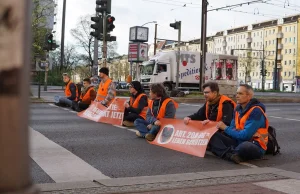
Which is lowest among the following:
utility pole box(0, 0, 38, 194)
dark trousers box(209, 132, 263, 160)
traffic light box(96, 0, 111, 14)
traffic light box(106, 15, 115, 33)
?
dark trousers box(209, 132, 263, 160)

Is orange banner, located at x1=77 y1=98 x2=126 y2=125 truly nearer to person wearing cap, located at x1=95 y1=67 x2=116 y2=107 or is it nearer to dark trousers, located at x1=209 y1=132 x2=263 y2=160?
person wearing cap, located at x1=95 y1=67 x2=116 y2=107

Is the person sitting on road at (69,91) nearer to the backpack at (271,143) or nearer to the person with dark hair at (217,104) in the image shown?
the person with dark hair at (217,104)

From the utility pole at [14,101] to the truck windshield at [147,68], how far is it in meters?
38.2

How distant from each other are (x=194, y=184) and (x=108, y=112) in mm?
8206

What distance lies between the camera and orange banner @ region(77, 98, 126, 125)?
513 inches

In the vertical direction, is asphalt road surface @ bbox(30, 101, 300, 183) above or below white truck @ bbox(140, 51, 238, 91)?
below

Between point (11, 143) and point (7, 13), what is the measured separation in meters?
0.28

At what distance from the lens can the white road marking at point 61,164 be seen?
6086mm

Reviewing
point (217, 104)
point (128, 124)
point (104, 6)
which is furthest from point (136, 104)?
point (104, 6)

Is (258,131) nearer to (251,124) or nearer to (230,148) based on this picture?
(251,124)

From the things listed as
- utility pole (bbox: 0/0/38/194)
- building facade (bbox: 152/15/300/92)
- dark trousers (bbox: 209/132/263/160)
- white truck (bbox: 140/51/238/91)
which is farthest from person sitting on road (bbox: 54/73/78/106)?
building facade (bbox: 152/15/300/92)

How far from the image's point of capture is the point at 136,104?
12.0 metres

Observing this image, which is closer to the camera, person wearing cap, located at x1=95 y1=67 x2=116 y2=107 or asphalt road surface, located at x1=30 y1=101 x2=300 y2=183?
asphalt road surface, located at x1=30 y1=101 x2=300 y2=183

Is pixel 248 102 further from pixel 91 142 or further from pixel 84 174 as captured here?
pixel 91 142
